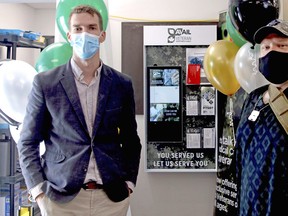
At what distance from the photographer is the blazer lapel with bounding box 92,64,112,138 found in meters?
1.63

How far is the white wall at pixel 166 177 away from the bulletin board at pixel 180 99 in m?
0.11

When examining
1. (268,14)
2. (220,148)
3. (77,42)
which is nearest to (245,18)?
(268,14)

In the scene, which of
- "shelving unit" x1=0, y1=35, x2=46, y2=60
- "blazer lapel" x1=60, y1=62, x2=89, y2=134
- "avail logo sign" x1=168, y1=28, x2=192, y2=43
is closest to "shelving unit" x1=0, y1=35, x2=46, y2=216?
"shelving unit" x1=0, y1=35, x2=46, y2=60

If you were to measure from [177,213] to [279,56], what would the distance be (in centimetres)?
209

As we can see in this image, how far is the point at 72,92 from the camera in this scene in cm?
163

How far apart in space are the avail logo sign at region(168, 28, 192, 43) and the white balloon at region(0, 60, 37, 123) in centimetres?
130

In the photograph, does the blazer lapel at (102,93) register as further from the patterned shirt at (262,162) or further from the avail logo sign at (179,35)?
the avail logo sign at (179,35)

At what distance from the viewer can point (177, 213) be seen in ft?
10.4

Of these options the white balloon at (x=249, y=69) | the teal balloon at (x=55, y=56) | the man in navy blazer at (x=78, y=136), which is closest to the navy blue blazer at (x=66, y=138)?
the man in navy blazer at (x=78, y=136)

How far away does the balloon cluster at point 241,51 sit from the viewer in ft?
6.28

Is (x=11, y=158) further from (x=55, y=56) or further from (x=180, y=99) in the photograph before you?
(x=180, y=99)

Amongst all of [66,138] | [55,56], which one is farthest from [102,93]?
[55,56]

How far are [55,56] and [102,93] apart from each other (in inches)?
26.3

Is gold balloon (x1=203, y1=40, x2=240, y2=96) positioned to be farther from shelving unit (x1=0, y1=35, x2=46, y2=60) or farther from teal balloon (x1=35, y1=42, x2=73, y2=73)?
shelving unit (x1=0, y1=35, x2=46, y2=60)
